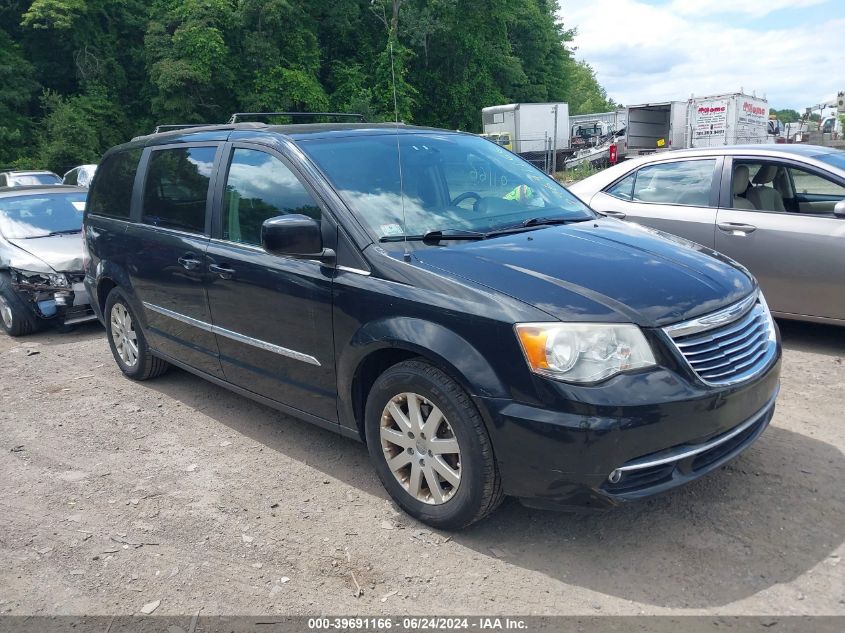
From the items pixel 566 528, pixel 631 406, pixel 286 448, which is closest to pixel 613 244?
pixel 631 406

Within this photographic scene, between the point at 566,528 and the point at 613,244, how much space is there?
1.40 metres

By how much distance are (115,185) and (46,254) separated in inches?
107

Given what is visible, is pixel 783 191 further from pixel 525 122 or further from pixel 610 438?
pixel 525 122

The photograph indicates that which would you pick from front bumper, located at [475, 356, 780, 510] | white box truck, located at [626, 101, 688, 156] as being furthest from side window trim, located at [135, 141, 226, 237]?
white box truck, located at [626, 101, 688, 156]

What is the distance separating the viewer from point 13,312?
25.1 feet

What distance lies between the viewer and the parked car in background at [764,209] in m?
5.45

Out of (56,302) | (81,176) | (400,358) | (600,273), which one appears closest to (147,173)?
(400,358)

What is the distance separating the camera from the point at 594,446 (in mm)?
2783

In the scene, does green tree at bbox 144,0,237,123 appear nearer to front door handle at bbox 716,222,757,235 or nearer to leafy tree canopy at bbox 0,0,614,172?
leafy tree canopy at bbox 0,0,614,172

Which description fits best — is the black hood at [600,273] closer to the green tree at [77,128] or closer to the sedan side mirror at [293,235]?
the sedan side mirror at [293,235]

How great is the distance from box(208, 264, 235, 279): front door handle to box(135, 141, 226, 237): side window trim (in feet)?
0.79

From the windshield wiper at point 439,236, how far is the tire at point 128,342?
9.09ft

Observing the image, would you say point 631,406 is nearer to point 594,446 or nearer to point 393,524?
point 594,446

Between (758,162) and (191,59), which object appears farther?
(191,59)
